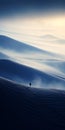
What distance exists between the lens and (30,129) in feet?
48.8

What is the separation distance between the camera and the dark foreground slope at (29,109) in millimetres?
15242

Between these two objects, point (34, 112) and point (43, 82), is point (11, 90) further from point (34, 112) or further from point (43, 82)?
point (43, 82)

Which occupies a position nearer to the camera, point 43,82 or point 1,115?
point 1,115

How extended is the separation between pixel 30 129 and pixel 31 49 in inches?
7142

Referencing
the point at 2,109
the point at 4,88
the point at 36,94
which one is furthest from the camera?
the point at 36,94

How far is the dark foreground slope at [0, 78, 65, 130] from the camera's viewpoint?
1524cm

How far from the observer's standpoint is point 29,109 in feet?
54.9

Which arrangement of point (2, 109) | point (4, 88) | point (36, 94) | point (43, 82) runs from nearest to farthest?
point (2, 109) < point (4, 88) < point (36, 94) < point (43, 82)

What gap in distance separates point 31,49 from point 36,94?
6956 inches

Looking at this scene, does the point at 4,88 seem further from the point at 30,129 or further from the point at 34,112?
the point at 30,129

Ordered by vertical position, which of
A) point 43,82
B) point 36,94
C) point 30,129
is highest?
point 43,82

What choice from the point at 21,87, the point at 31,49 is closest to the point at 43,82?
the point at 21,87

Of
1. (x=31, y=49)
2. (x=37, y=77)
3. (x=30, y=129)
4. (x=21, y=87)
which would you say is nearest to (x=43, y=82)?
(x=37, y=77)

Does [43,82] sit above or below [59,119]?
above
